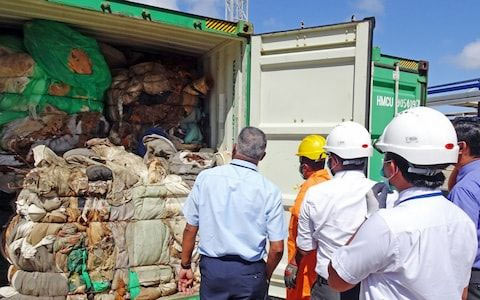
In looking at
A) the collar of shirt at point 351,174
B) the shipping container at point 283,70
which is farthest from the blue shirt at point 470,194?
the shipping container at point 283,70

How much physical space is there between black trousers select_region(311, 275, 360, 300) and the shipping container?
108cm

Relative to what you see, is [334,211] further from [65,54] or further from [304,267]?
[65,54]

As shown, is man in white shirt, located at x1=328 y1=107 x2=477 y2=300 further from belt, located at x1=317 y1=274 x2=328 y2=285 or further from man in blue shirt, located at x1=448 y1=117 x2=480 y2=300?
belt, located at x1=317 y1=274 x2=328 y2=285

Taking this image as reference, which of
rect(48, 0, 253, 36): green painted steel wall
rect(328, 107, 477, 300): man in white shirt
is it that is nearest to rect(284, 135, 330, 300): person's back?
rect(328, 107, 477, 300): man in white shirt

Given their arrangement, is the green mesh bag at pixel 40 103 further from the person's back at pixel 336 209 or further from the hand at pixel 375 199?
the hand at pixel 375 199

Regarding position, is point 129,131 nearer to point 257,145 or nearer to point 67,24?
point 67,24

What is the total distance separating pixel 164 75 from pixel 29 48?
128cm

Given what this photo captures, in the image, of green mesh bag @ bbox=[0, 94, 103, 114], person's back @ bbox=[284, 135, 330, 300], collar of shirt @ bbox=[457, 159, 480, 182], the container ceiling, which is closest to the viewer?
collar of shirt @ bbox=[457, 159, 480, 182]

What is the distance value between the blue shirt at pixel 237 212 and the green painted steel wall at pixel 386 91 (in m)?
1.57

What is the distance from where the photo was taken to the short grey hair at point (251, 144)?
2486mm

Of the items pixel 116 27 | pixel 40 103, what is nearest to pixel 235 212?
pixel 116 27

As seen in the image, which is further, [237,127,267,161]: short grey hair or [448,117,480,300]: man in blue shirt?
[237,127,267,161]: short grey hair

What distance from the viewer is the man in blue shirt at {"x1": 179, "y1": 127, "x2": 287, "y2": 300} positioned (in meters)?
2.37

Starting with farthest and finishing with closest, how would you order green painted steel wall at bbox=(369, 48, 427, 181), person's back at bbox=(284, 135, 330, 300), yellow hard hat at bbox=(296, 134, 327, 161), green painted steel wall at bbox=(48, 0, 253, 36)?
1. green painted steel wall at bbox=(369, 48, 427, 181)
2. green painted steel wall at bbox=(48, 0, 253, 36)
3. yellow hard hat at bbox=(296, 134, 327, 161)
4. person's back at bbox=(284, 135, 330, 300)
